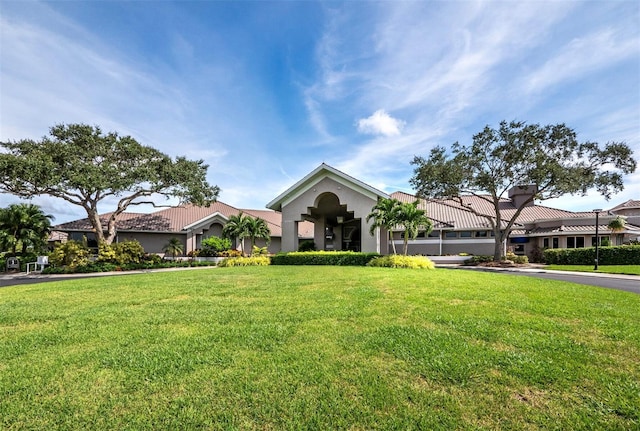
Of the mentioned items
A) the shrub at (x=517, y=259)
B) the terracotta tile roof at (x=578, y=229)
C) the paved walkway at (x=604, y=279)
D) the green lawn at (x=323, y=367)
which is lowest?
the shrub at (x=517, y=259)

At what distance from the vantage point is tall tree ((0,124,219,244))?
22.0 metres

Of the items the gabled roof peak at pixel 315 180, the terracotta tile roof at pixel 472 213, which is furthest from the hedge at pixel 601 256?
the gabled roof peak at pixel 315 180

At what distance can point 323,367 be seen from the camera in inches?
153

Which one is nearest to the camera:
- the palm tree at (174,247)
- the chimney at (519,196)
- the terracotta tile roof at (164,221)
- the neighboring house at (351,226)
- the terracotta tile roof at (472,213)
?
the neighboring house at (351,226)

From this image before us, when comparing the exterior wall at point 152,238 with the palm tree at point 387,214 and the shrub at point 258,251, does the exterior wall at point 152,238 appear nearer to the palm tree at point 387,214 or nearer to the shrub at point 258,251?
the shrub at point 258,251

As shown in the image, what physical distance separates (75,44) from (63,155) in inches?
579

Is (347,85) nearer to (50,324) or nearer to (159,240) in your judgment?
(50,324)

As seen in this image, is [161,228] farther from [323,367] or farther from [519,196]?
[519,196]

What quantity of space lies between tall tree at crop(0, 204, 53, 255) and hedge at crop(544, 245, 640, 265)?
44377 millimetres

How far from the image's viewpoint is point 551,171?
79.2 feet

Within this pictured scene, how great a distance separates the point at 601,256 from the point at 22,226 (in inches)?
1855

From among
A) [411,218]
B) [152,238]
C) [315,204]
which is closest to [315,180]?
[315,204]

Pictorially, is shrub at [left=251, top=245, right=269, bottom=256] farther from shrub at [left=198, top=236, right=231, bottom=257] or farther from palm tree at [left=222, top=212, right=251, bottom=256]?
shrub at [left=198, top=236, right=231, bottom=257]

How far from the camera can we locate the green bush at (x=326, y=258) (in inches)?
834
